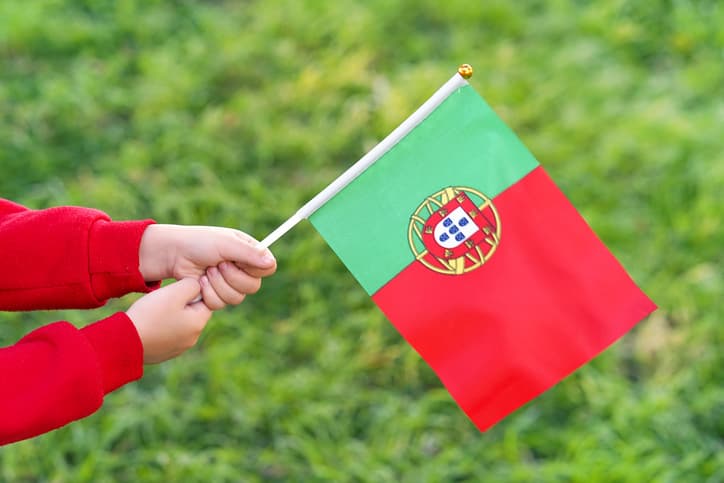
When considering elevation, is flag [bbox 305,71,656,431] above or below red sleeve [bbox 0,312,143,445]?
below

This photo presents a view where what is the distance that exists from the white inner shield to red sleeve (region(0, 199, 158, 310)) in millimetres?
509

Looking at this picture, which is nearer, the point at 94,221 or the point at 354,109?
the point at 94,221

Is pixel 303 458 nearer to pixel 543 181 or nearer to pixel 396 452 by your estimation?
pixel 396 452

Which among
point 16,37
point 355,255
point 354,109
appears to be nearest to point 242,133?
point 354,109

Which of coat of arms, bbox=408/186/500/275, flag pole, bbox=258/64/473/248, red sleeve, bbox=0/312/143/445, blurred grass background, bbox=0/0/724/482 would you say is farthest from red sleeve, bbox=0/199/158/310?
blurred grass background, bbox=0/0/724/482

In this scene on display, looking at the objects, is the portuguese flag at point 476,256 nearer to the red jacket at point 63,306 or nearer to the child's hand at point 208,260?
the child's hand at point 208,260

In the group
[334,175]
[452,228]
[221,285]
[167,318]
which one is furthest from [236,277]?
[334,175]

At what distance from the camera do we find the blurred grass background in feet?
8.50

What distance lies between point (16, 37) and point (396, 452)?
2267mm

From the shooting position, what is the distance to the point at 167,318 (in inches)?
63.5

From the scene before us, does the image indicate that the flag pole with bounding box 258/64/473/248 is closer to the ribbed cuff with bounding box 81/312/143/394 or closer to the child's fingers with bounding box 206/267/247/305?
the child's fingers with bounding box 206/267/247/305

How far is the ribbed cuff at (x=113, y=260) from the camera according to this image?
5.31 ft

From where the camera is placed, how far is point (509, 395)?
179cm

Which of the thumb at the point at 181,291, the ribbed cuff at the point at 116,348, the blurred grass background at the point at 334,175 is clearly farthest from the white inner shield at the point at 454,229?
the blurred grass background at the point at 334,175
